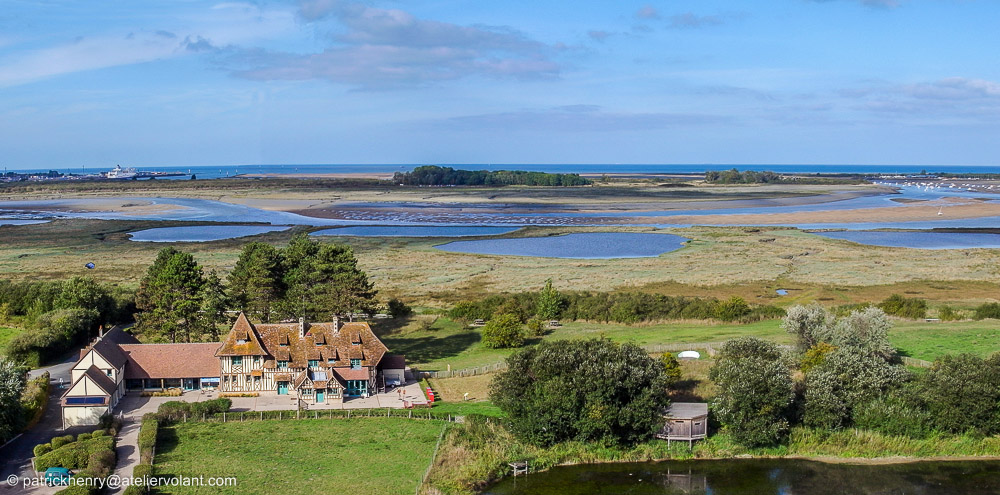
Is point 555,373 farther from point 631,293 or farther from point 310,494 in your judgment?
point 631,293

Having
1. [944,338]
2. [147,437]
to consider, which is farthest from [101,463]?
[944,338]

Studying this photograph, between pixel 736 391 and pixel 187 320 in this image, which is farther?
pixel 187 320

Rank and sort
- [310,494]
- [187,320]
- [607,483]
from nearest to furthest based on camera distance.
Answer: [310,494] < [607,483] < [187,320]

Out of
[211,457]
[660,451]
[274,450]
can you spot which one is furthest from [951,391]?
[211,457]

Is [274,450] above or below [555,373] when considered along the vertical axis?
below

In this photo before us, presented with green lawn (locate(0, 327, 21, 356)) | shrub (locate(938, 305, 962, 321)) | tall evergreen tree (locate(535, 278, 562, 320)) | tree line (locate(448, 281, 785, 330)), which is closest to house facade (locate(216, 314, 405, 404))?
tree line (locate(448, 281, 785, 330))

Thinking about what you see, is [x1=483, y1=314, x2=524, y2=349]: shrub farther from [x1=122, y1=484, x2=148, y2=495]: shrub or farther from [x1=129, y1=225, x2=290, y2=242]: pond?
[x1=129, y1=225, x2=290, y2=242]: pond
